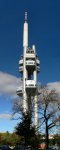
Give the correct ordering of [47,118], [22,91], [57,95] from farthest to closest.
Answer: [22,91] → [57,95] → [47,118]

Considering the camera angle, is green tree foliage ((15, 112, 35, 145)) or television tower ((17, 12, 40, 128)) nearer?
green tree foliage ((15, 112, 35, 145))

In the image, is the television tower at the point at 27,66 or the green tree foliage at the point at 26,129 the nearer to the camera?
the green tree foliage at the point at 26,129

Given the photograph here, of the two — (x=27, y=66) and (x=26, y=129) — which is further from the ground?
(x=27, y=66)

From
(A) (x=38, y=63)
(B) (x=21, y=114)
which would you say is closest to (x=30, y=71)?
(A) (x=38, y=63)

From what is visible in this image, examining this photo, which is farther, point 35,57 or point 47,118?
point 35,57

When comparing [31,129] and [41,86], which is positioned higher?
[41,86]

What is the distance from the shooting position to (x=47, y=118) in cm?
6712

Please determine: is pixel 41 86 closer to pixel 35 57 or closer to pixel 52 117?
pixel 52 117

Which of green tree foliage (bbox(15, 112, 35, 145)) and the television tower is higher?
the television tower

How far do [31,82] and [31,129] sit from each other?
91.2 meters

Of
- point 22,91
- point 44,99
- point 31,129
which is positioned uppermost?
point 22,91

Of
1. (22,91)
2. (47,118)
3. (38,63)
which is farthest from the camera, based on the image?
(38,63)

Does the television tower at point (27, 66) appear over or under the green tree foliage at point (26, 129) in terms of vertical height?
over

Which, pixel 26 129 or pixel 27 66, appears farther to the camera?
pixel 27 66
